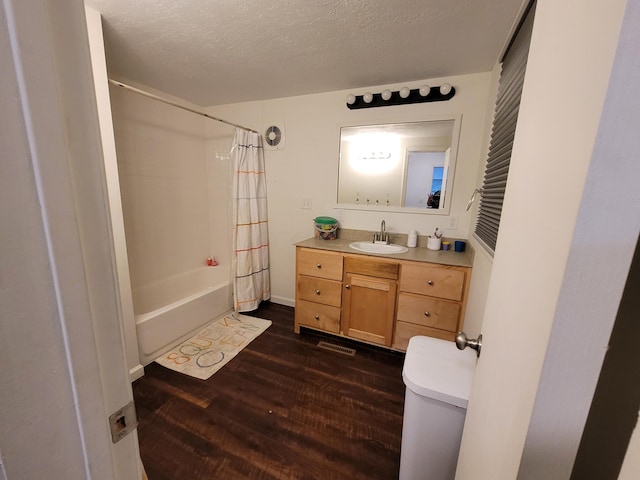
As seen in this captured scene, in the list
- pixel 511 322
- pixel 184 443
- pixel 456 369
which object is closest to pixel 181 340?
pixel 184 443

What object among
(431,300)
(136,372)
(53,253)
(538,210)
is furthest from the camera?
(431,300)

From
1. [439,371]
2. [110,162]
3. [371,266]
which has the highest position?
[110,162]

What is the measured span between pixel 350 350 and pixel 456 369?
4.17 ft

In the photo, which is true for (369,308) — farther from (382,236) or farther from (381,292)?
(382,236)

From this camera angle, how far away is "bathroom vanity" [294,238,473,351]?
5.87ft

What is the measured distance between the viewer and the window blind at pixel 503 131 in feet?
3.79

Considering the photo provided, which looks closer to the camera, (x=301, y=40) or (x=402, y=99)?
(x=301, y=40)

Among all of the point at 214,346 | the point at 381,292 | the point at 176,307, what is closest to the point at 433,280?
the point at 381,292

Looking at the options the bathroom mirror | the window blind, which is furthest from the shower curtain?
the window blind

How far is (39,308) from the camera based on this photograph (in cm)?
28

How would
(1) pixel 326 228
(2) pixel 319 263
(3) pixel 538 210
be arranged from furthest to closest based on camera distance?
(1) pixel 326 228, (2) pixel 319 263, (3) pixel 538 210

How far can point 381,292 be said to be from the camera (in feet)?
6.51

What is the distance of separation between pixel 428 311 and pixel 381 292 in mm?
361

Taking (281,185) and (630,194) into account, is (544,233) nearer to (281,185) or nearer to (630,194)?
(630,194)
